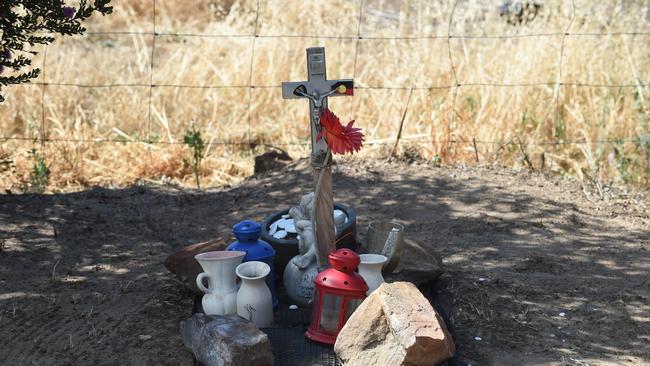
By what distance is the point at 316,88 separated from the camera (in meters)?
3.59

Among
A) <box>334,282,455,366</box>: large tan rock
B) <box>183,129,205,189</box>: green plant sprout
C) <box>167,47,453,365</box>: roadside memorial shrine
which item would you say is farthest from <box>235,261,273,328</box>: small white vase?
<box>183,129,205,189</box>: green plant sprout

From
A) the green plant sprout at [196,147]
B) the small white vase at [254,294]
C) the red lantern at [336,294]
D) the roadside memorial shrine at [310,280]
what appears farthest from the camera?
the green plant sprout at [196,147]

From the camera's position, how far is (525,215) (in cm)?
→ 522

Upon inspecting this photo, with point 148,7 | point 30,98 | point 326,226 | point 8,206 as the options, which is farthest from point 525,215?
point 148,7

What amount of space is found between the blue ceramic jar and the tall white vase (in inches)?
4.6

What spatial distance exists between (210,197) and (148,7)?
6090mm

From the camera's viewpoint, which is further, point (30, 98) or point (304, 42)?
point (304, 42)

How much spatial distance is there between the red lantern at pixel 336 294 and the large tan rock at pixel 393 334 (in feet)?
0.44

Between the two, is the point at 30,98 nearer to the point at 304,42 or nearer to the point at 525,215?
the point at 304,42

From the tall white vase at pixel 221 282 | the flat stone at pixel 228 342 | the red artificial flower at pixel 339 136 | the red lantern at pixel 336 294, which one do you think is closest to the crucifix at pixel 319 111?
the red artificial flower at pixel 339 136

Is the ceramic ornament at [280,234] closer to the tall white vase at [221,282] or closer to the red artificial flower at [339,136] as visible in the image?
the tall white vase at [221,282]

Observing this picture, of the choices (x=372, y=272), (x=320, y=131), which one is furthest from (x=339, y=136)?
(x=372, y=272)

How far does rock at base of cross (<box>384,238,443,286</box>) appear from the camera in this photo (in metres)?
3.96

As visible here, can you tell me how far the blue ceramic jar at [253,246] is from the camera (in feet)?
12.0
